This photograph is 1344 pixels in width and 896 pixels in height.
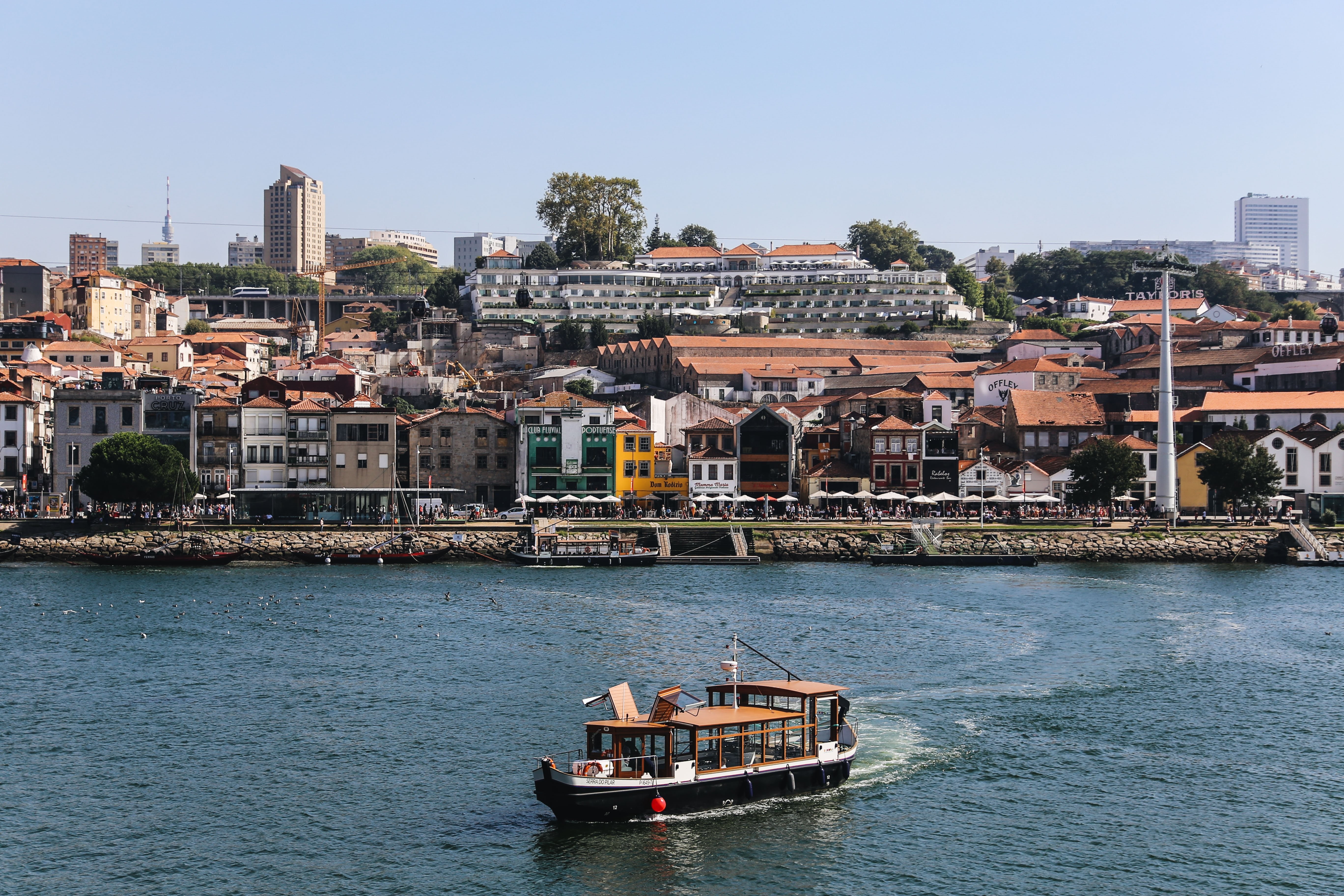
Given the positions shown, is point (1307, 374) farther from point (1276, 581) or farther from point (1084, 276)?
point (1084, 276)

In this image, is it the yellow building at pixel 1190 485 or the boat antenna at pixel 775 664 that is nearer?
the boat antenna at pixel 775 664

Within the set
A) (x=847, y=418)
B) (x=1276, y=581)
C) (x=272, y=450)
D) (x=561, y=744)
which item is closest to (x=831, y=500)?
(x=847, y=418)

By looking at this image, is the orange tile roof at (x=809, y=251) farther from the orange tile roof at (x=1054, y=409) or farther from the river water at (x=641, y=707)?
the river water at (x=641, y=707)

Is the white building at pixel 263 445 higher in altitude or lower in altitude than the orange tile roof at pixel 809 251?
lower

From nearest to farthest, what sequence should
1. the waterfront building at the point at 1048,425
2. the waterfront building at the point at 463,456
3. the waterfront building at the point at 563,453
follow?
the waterfront building at the point at 463,456, the waterfront building at the point at 563,453, the waterfront building at the point at 1048,425

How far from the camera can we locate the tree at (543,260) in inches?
7052

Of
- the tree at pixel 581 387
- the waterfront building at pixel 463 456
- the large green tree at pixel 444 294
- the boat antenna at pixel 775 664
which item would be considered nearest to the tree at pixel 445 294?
the large green tree at pixel 444 294

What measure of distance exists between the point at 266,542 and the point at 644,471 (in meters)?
25.1

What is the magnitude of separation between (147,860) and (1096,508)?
222 feet

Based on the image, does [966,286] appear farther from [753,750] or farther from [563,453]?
[753,750]

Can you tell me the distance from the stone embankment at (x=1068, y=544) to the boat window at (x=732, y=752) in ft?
155

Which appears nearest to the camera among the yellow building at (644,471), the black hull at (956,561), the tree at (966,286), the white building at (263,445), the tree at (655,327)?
the black hull at (956,561)

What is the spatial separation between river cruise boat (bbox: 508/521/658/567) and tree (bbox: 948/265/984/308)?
336ft

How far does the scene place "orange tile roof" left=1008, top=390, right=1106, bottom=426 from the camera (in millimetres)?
96688
